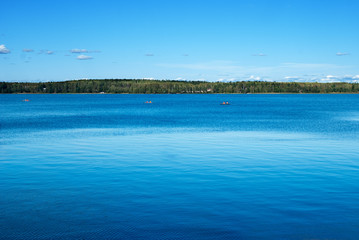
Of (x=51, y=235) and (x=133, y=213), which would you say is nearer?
(x=51, y=235)

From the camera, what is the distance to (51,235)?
14047mm

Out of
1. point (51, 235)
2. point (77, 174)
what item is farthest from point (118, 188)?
point (51, 235)

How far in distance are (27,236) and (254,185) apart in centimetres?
1286

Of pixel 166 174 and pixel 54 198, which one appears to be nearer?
pixel 54 198

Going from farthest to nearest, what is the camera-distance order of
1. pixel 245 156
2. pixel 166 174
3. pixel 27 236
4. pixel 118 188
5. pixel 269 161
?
pixel 245 156 → pixel 269 161 → pixel 166 174 → pixel 118 188 → pixel 27 236

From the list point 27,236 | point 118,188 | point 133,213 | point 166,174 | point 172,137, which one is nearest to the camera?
point 27,236

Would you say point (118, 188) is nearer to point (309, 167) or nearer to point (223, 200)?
point (223, 200)

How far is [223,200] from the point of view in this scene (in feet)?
61.1

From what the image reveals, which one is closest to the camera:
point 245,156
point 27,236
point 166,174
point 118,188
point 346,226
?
point 27,236

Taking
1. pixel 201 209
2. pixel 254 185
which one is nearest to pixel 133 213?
pixel 201 209

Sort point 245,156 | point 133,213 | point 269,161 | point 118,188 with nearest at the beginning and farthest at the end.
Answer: point 133,213, point 118,188, point 269,161, point 245,156

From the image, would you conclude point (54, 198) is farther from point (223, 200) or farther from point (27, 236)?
point (223, 200)

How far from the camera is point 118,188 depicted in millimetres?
21156

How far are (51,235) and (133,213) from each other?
382cm
